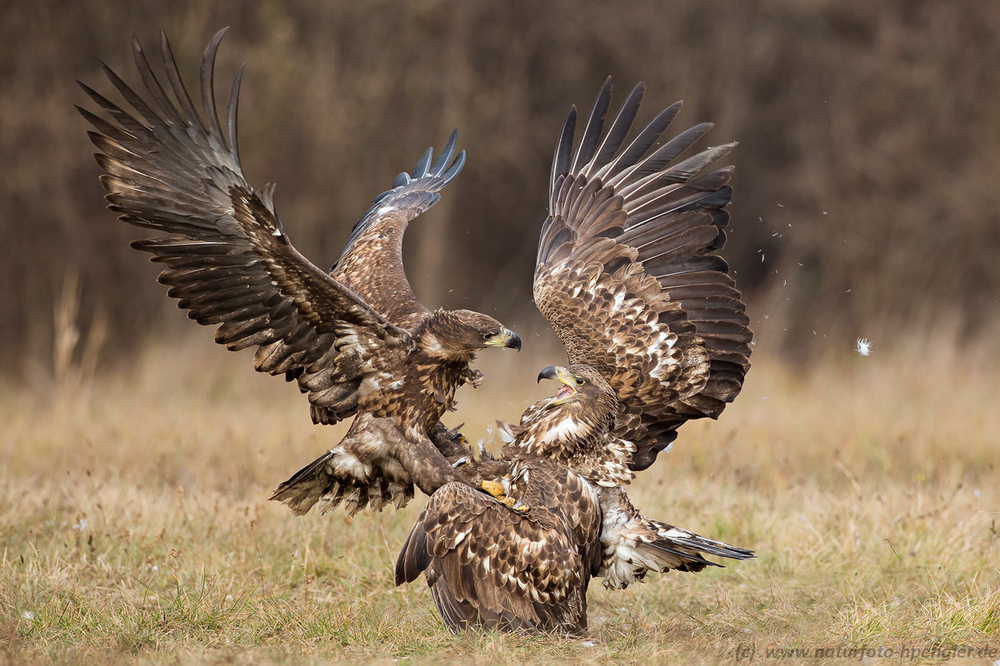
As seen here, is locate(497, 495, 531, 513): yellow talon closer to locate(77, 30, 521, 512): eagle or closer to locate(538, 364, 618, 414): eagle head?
locate(77, 30, 521, 512): eagle

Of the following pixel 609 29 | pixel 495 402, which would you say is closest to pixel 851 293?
pixel 609 29

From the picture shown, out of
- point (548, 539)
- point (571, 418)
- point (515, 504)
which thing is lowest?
point (548, 539)

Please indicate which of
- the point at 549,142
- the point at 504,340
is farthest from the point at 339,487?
the point at 549,142

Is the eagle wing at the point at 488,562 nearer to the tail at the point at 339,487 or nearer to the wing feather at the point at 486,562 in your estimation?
the wing feather at the point at 486,562

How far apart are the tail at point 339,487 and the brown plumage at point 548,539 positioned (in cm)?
58

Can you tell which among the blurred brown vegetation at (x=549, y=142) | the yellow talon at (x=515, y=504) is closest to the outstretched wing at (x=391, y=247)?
the yellow talon at (x=515, y=504)

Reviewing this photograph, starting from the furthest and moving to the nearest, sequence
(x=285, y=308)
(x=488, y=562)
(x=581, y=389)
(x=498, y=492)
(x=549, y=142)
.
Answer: (x=549, y=142) < (x=581, y=389) < (x=498, y=492) < (x=285, y=308) < (x=488, y=562)

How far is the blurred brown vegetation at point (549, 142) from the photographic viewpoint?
35.0ft

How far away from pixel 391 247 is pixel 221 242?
1.53 meters

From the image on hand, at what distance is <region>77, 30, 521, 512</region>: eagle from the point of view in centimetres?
403

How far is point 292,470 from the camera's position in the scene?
6961 millimetres

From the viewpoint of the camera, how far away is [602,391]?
15.1 ft

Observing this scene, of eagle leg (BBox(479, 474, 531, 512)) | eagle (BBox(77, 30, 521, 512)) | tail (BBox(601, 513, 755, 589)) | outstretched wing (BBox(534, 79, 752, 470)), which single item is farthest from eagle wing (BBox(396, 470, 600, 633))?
outstretched wing (BBox(534, 79, 752, 470))

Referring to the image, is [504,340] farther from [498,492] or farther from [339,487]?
[339,487]
